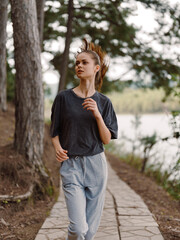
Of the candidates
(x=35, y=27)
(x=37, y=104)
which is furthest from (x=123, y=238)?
(x=35, y=27)

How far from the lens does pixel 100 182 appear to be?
2680 mm

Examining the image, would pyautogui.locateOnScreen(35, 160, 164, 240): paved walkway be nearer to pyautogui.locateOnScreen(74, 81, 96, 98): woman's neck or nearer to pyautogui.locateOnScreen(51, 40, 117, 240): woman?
pyautogui.locateOnScreen(51, 40, 117, 240): woman

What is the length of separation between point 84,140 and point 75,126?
0.14 meters

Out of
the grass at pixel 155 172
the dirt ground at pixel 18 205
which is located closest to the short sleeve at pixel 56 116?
the dirt ground at pixel 18 205

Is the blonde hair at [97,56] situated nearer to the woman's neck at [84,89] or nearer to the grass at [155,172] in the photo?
the woman's neck at [84,89]

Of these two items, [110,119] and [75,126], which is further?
[110,119]

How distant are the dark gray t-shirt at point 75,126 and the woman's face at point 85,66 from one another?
0.55 ft

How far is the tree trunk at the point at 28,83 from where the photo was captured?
16.2 ft

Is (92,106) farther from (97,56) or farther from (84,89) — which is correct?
(97,56)

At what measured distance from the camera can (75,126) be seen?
262 centimetres

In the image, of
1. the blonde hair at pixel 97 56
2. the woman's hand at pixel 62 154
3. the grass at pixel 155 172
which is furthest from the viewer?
the grass at pixel 155 172

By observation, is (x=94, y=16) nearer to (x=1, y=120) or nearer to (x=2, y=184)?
(x=1, y=120)

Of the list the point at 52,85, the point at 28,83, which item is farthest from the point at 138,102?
the point at 28,83

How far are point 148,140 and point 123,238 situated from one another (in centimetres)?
495
